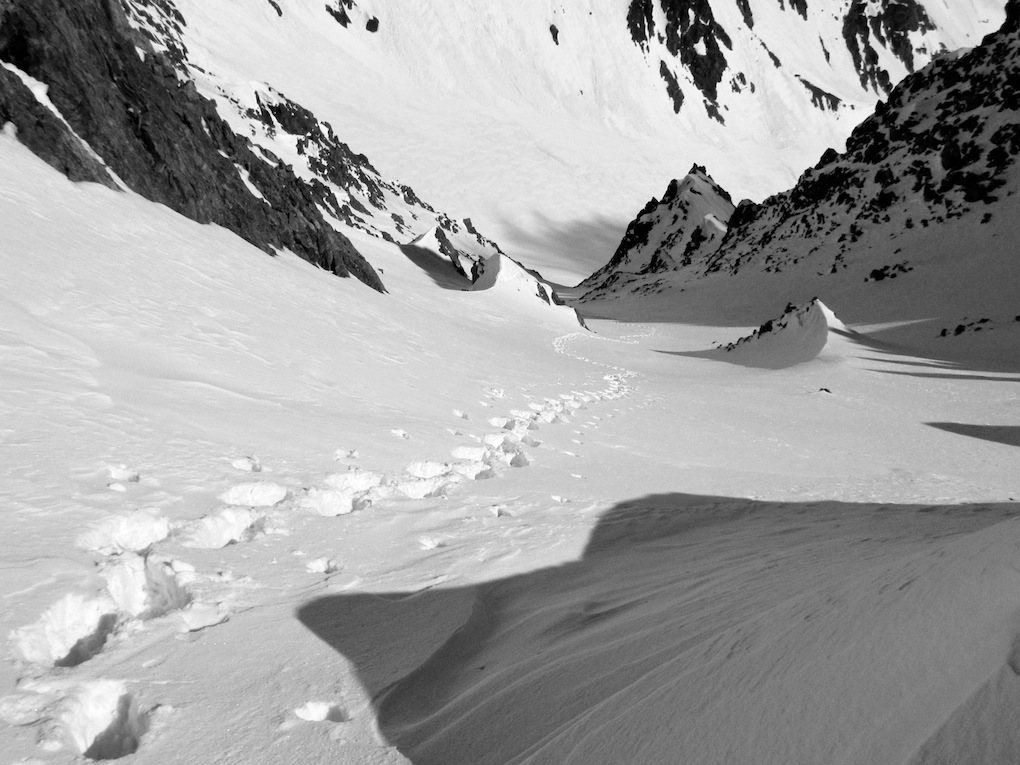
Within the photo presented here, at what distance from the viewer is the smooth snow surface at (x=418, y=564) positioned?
1760 millimetres

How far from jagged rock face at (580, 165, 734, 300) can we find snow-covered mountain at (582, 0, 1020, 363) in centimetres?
1217

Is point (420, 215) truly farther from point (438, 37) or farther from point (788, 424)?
point (438, 37)

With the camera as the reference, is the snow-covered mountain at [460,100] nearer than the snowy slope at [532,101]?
Yes

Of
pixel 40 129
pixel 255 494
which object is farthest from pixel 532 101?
pixel 255 494

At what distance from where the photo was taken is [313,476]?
181 inches

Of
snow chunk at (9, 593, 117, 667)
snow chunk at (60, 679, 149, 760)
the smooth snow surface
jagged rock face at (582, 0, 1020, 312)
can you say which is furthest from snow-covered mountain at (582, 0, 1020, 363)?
snow chunk at (60, 679, 149, 760)

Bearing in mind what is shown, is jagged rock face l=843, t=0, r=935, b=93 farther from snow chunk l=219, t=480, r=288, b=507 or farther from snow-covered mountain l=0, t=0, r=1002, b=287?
snow chunk l=219, t=480, r=288, b=507

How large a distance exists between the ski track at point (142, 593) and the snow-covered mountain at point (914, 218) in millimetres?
28682

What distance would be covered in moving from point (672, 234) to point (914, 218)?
31.2m

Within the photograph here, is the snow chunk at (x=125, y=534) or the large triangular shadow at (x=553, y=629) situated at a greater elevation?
the snow chunk at (x=125, y=534)

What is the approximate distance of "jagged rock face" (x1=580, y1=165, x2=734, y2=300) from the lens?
198ft

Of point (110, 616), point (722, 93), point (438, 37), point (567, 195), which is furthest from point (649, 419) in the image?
point (722, 93)

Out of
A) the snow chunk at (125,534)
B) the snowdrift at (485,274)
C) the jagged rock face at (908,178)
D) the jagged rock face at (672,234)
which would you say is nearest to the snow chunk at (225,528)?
the snow chunk at (125,534)

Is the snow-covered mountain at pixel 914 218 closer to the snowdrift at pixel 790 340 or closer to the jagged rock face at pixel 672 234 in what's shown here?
the snowdrift at pixel 790 340
